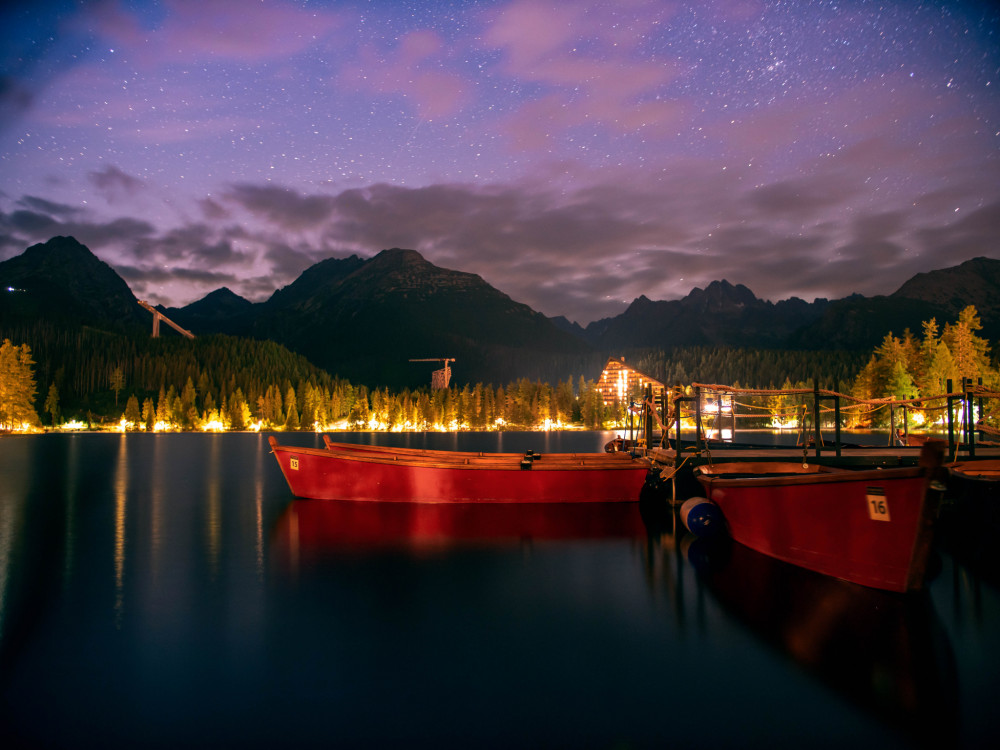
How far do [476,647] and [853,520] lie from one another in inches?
376

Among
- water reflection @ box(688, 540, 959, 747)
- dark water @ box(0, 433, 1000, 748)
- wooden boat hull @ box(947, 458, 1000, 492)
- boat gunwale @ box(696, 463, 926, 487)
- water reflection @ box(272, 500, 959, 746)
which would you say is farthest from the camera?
wooden boat hull @ box(947, 458, 1000, 492)

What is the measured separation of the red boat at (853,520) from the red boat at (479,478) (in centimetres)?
974

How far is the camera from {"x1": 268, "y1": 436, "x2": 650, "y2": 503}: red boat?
2677 cm

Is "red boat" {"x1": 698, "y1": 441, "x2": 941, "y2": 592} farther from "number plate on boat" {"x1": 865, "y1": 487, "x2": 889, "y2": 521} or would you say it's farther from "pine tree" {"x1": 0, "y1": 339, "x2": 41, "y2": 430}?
"pine tree" {"x1": 0, "y1": 339, "x2": 41, "y2": 430}

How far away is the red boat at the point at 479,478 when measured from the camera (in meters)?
26.8

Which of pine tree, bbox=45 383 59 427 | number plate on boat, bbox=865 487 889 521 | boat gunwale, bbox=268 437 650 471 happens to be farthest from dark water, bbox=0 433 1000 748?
pine tree, bbox=45 383 59 427

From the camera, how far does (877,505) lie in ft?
42.4

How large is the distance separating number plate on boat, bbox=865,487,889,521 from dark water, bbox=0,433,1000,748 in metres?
2.12

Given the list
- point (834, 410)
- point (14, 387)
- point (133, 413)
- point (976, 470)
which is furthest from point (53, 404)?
point (976, 470)

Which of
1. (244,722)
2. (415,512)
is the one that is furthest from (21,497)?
(244,722)

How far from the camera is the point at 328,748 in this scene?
25.9 feet

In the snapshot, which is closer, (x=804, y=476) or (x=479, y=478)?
(x=804, y=476)

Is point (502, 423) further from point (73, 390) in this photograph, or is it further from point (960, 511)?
point (960, 511)

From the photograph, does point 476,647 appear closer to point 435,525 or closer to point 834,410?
point 435,525
